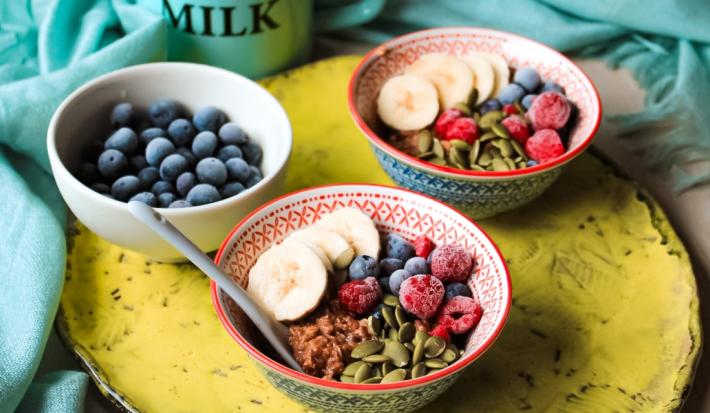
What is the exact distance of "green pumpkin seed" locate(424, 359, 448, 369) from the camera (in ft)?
3.18

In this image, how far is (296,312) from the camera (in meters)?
1.05

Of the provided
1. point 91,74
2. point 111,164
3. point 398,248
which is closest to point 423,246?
point 398,248

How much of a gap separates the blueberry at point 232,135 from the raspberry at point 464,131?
0.32 meters

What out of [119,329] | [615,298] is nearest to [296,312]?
[119,329]

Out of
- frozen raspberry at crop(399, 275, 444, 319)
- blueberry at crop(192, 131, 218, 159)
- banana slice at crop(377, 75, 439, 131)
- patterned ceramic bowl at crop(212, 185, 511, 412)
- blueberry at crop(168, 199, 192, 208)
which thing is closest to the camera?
patterned ceramic bowl at crop(212, 185, 511, 412)

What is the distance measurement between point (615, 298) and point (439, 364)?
39 centimetres

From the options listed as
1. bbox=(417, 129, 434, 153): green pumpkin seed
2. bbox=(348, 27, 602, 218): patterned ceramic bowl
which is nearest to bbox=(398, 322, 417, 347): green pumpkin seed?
bbox=(348, 27, 602, 218): patterned ceramic bowl

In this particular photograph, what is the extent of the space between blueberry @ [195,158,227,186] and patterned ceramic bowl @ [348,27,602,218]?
0.74ft

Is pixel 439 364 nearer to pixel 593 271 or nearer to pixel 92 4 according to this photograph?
pixel 593 271

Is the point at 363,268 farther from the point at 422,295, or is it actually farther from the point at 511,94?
the point at 511,94

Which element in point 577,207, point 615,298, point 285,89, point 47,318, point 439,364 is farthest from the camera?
point 285,89

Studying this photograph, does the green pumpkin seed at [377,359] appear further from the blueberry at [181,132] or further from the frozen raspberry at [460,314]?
the blueberry at [181,132]

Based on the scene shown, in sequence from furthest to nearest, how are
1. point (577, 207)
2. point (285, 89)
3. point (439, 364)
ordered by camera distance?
point (285, 89) → point (577, 207) → point (439, 364)

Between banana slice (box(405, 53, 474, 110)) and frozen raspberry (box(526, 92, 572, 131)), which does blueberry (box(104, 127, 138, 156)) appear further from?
frozen raspberry (box(526, 92, 572, 131))
